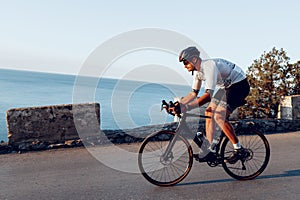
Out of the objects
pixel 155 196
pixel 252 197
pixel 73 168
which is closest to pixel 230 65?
pixel 252 197

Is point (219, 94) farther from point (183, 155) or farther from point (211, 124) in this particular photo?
point (183, 155)

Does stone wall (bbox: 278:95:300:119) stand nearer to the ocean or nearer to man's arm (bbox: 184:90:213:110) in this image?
the ocean

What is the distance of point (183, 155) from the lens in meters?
4.49

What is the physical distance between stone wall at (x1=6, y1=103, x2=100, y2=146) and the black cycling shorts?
340 centimetres

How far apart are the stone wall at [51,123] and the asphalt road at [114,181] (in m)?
0.61

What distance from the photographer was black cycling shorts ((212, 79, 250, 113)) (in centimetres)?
451

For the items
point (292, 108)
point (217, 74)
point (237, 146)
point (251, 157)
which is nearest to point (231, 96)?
point (217, 74)

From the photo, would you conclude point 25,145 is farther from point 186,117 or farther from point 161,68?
point 186,117

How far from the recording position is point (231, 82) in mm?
4543

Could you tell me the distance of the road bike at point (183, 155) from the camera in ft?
14.5

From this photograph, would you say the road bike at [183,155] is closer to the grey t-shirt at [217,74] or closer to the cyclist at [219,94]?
the cyclist at [219,94]

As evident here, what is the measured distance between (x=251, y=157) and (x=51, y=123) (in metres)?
4.22

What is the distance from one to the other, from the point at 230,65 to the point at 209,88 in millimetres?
685

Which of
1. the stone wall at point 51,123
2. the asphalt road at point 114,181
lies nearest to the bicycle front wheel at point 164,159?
the asphalt road at point 114,181
